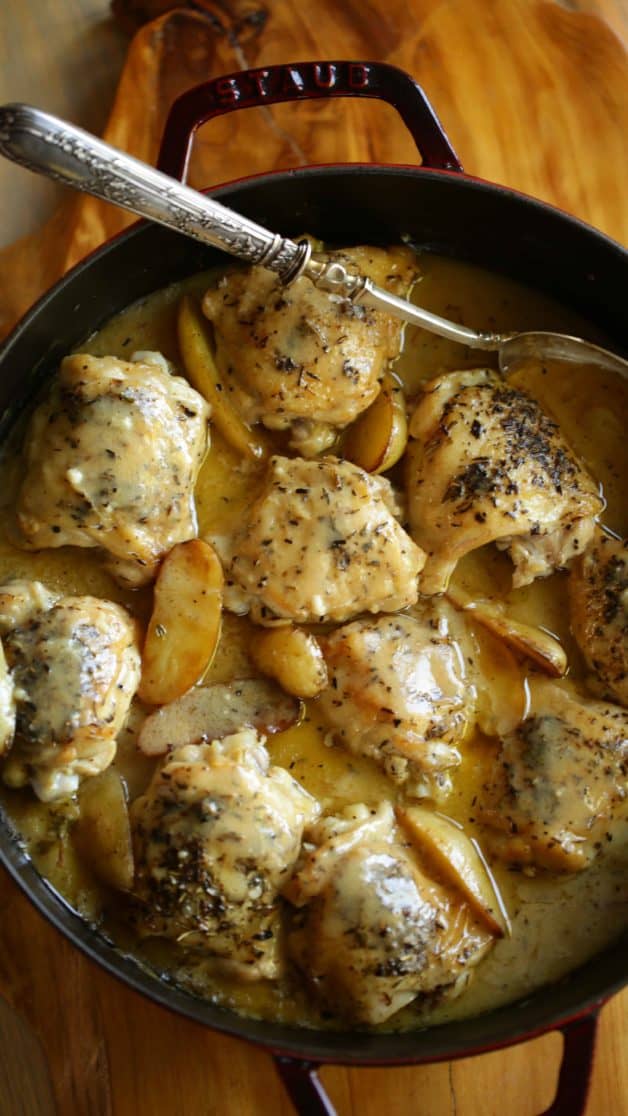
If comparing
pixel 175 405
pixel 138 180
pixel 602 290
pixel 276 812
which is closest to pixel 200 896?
pixel 276 812

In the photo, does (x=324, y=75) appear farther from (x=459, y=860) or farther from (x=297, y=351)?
(x=459, y=860)

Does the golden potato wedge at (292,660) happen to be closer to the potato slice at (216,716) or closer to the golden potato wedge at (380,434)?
the potato slice at (216,716)

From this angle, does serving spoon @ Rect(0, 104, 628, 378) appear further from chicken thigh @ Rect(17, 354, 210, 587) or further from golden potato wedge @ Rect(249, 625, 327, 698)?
golden potato wedge @ Rect(249, 625, 327, 698)

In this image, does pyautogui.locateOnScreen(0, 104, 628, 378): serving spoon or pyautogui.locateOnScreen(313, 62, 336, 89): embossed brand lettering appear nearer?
pyautogui.locateOnScreen(0, 104, 628, 378): serving spoon

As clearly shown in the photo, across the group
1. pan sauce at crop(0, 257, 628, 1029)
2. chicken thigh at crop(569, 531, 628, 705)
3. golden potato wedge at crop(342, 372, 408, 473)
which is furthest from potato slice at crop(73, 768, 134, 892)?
chicken thigh at crop(569, 531, 628, 705)

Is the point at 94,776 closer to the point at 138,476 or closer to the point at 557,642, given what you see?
the point at 138,476
